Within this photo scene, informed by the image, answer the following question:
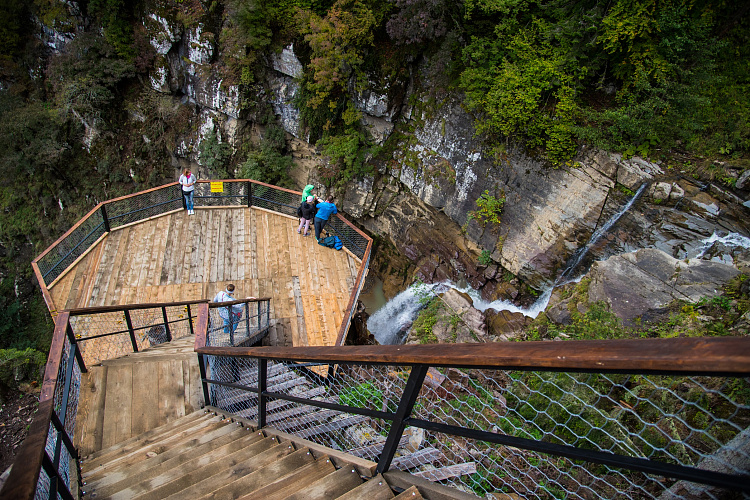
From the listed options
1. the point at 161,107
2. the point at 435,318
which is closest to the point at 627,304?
the point at 435,318

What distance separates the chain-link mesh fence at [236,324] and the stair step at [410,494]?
4216 millimetres

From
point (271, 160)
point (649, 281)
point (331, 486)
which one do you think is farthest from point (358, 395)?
point (271, 160)

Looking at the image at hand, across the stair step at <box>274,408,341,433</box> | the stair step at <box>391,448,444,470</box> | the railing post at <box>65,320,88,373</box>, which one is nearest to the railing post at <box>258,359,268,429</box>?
the stair step at <box>274,408,341,433</box>

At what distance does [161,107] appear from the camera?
18125 millimetres

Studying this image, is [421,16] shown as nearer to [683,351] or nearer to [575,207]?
[575,207]

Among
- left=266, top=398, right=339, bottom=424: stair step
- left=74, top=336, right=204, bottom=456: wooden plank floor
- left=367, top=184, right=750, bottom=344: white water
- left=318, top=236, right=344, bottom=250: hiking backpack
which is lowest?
left=367, top=184, right=750, bottom=344: white water

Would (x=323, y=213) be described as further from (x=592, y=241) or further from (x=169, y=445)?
(x=592, y=241)

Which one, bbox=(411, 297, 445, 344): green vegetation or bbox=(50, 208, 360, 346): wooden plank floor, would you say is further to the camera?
bbox=(411, 297, 445, 344): green vegetation

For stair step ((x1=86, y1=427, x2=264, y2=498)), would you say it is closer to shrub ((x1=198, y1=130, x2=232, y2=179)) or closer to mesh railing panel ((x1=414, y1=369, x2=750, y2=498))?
mesh railing panel ((x1=414, y1=369, x2=750, y2=498))

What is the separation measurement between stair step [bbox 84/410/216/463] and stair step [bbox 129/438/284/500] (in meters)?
0.97

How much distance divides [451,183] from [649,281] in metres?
5.99

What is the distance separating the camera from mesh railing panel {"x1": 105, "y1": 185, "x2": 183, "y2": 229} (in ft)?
29.1

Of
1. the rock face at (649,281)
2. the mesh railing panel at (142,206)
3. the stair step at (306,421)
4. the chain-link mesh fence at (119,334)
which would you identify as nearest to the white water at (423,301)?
the rock face at (649,281)

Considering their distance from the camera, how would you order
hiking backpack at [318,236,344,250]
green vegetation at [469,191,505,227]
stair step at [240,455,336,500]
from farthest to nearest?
green vegetation at [469,191,505,227] → hiking backpack at [318,236,344,250] → stair step at [240,455,336,500]
